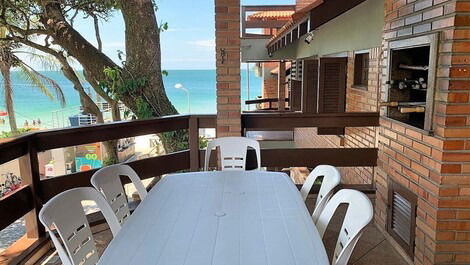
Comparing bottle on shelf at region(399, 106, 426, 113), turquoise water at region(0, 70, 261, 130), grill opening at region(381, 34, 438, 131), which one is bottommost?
turquoise water at region(0, 70, 261, 130)

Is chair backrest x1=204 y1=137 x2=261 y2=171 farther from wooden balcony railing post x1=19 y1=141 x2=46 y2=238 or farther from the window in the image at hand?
the window

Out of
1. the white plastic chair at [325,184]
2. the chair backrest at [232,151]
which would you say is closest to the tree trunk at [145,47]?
the chair backrest at [232,151]

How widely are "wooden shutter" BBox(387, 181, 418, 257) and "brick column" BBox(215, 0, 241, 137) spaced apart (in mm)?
1400

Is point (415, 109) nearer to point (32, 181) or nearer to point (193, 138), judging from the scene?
point (193, 138)

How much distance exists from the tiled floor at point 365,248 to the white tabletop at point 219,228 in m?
0.85

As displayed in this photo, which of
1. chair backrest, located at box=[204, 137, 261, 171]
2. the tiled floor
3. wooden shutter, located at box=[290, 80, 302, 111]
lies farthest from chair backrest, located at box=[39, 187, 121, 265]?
wooden shutter, located at box=[290, 80, 302, 111]

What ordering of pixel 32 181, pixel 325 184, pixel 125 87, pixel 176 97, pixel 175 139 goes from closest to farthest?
1. pixel 325 184
2. pixel 32 181
3. pixel 125 87
4. pixel 175 139
5. pixel 176 97

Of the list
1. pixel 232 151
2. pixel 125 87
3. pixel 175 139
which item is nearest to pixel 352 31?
pixel 232 151

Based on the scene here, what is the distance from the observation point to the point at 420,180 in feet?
7.18

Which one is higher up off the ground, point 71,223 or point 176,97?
point 71,223

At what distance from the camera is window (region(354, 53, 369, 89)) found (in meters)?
4.61

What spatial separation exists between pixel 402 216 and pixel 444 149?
2.30 ft

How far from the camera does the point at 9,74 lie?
7.25 metres

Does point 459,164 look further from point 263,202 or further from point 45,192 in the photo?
point 45,192
